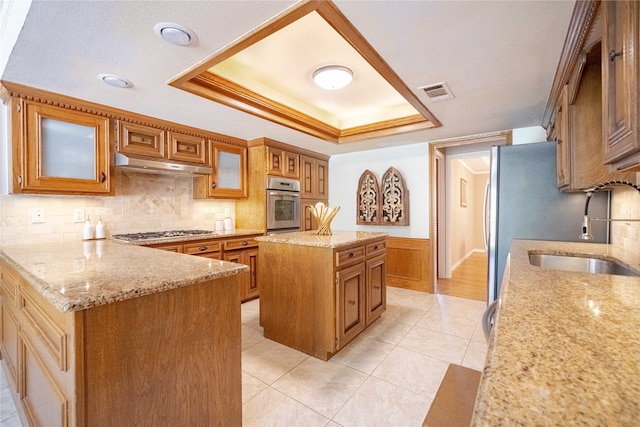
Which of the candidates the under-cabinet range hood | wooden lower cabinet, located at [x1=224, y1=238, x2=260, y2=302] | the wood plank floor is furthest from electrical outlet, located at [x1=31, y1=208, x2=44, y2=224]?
the wood plank floor

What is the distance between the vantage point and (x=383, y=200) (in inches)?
167

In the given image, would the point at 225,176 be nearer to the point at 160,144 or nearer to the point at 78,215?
the point at 160,144

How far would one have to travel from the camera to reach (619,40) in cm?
92

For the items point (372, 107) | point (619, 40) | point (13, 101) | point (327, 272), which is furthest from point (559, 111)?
point (13, 101)

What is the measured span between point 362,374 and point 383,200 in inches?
107

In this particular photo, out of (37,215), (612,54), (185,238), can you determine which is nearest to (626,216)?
(612,54)

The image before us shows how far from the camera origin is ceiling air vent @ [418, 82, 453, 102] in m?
2.21

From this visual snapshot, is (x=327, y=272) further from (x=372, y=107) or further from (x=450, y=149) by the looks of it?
(x=450, y=149)

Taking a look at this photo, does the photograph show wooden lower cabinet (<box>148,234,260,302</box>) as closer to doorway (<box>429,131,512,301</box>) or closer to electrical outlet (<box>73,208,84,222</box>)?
electrical outlet (<box>73,208,84,222</box>)

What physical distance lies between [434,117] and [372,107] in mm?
796

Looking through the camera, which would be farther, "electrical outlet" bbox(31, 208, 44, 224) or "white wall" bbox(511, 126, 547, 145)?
"white wall" bbox(511, 126, 547, 145)

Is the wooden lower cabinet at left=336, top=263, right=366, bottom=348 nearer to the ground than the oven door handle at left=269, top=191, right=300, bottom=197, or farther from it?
nearer to the ground

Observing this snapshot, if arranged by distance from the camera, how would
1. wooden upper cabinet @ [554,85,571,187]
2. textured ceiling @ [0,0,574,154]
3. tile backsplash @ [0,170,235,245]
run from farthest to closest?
1. tile backsplash @ [0,170,235,245]
2. wooden upper cabinet @ [554,85,571,187]
3. textured ceiling @ [0,0,574,154]

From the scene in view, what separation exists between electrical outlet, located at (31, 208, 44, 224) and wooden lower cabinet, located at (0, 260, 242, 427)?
1.25m
